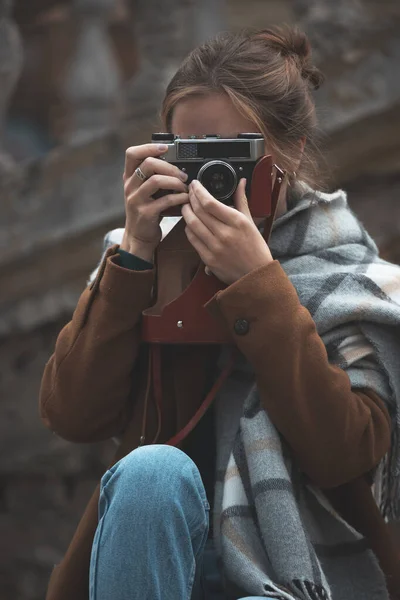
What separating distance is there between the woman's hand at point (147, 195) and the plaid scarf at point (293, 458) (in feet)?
0.73

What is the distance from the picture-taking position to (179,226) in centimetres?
187

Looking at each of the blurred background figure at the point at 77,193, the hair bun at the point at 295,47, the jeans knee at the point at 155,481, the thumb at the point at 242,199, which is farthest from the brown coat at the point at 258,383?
the blurred background figure at the point at 77,193

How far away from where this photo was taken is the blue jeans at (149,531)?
4.90ft

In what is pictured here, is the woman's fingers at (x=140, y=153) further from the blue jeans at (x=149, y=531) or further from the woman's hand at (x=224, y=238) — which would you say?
the blue jeans at (x=149, y=531)

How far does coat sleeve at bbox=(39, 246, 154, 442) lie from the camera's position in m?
1.83

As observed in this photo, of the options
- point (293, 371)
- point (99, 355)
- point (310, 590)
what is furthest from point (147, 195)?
point (310, 590)

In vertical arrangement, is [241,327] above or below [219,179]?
below

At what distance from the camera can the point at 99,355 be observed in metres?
1.83

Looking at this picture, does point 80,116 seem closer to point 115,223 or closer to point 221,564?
point 115,223

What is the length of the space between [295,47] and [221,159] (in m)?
0.35

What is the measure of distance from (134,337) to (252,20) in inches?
162

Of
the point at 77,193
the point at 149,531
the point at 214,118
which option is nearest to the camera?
the point at 149,531

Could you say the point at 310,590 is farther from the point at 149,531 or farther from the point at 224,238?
the point at 224,238

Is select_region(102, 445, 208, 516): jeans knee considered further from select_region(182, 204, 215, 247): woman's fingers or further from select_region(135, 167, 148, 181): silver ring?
select_region(135, 167, 148, 181): silver ring
